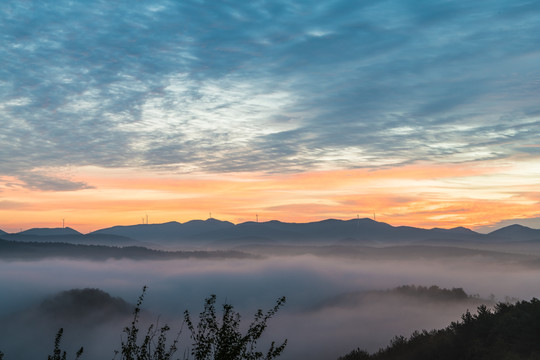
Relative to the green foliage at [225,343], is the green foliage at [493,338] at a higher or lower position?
lower

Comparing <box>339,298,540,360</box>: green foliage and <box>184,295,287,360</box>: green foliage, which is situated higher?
<box>184,295,287,360</box>: green foliage

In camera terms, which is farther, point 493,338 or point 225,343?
point 493,338

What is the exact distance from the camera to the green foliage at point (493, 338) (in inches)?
1252

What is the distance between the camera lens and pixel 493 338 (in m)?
35.4

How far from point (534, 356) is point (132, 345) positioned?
992 inches

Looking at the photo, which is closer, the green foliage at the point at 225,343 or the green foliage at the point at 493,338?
the green foliage at the point at 225,343

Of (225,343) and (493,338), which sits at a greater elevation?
(225,343)

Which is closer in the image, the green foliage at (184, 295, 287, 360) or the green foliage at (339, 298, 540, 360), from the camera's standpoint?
the green foliage at (184, 295, 287, 360)

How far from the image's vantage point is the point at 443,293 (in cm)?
18300

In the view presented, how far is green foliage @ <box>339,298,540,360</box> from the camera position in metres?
31.8

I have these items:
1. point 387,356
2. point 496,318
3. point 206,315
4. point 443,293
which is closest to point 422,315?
point 443,293

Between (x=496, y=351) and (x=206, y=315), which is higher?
(x=206, y=315)

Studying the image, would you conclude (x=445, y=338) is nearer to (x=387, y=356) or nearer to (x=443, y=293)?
(x=387, y=356)

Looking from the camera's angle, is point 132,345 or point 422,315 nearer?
point 132,345
